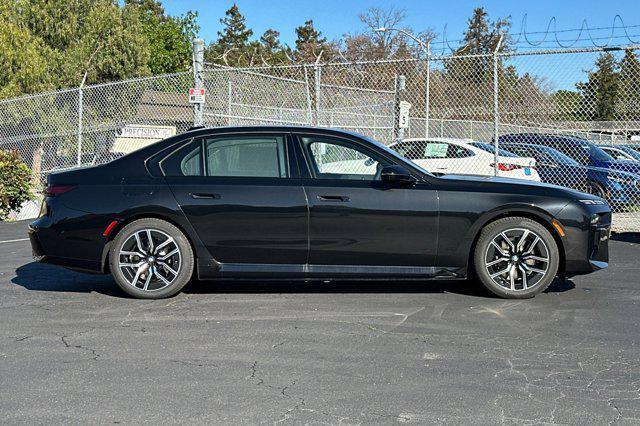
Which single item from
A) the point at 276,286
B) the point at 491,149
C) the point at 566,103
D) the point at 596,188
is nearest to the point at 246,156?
the point at 276,286

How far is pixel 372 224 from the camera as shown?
6.19 meters

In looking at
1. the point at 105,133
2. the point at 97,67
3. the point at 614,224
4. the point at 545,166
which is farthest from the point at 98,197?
the point at 97,67

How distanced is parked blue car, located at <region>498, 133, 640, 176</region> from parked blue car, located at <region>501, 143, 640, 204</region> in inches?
9.1

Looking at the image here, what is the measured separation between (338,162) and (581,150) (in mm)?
10099

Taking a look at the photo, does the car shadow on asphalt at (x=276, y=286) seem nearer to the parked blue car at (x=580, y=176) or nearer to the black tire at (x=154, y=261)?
the black tire at (x=154, y=261)

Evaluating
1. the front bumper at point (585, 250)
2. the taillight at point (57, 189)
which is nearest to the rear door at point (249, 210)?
the taillight at point (57, 189)

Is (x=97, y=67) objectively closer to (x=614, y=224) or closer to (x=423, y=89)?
(x=423, y=89)

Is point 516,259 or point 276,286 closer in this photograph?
point 516,259

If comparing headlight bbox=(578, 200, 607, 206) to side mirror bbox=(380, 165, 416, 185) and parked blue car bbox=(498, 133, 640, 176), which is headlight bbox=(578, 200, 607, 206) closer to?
side mirror bbox=(380, 165, 416, 185)

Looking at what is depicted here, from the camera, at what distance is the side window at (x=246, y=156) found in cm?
640

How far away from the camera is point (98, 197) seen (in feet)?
20.8

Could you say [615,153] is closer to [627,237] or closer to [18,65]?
[627,237]

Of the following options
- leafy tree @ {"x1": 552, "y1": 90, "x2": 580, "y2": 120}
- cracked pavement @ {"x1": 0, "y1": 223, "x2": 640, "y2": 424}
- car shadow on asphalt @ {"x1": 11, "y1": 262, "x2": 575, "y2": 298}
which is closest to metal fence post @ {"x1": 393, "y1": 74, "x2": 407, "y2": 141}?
leafy tree @ {"x1": 552, "y1": 90, "x2": 580, "y2": 120}

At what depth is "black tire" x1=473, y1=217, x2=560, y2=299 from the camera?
624 centimetres
